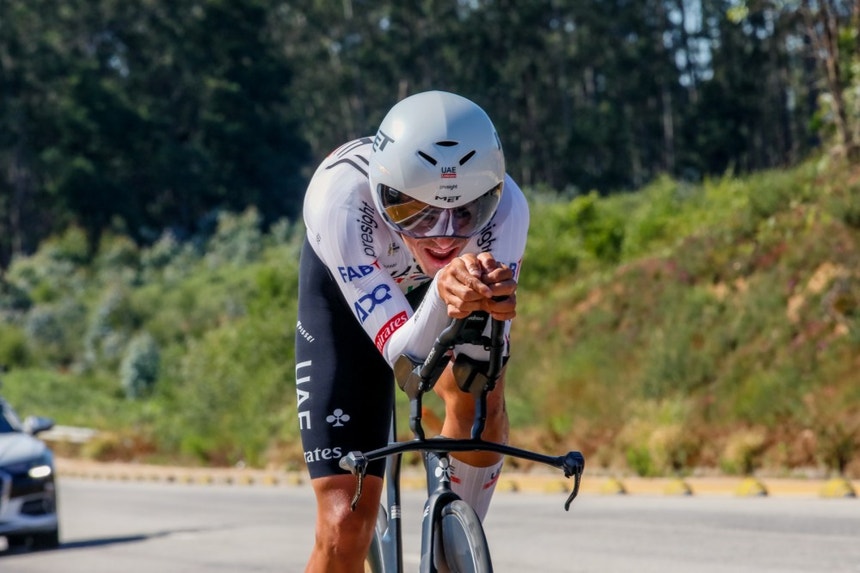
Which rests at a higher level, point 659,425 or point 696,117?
point 696,117

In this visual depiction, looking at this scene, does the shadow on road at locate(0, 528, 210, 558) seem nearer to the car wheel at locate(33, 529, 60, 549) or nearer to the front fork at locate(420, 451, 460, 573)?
the car wheel at locate(33, 529, 60, 549)

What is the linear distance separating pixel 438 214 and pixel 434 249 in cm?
19

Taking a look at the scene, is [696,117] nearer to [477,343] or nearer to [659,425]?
[659,425]

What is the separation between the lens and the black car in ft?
42.7

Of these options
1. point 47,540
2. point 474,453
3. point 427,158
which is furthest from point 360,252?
point 47,540

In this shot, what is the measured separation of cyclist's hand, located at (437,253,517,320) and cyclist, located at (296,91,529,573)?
14cm

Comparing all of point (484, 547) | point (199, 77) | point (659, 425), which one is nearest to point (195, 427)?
point (659, 425)

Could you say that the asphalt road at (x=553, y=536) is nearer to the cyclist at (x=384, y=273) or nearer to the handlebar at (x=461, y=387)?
the cyclist at (x=384, y=273)

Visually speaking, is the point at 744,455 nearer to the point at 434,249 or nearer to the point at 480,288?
the point at 434,249

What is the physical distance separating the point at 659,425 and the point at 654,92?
7069 cm

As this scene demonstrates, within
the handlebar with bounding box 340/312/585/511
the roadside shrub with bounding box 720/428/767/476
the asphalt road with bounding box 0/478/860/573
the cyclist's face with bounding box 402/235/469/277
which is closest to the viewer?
the handlebar with bounding box 340/312/585/511

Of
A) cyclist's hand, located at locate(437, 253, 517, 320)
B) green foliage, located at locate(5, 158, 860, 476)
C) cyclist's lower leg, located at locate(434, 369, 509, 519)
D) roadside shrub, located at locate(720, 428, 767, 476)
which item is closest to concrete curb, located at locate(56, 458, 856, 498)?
roadside shrub, located at locate(720, 428, 767, 476)

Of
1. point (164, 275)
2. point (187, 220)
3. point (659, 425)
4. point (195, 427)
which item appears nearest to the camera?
point (659, 425)

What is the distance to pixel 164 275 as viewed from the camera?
63.4 metres
